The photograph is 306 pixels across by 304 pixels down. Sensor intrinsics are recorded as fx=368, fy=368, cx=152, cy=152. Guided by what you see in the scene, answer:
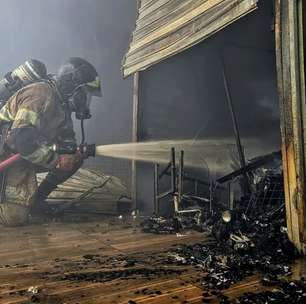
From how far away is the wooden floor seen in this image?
8.68ft

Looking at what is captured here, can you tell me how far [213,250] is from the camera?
381 cm

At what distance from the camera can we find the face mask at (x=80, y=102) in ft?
22.4

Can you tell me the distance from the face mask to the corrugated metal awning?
870 millimetres

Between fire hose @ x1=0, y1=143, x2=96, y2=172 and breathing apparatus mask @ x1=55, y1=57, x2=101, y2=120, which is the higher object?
breathing apparatus mask @ x1=55, y1=57, x2=101, y2=120

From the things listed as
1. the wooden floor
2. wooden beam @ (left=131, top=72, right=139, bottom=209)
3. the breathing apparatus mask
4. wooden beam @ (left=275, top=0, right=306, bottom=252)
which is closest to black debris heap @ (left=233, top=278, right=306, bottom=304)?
the wooden floor

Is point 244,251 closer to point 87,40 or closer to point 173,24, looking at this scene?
point 173,24

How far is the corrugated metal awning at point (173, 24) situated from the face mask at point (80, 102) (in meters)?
0.87

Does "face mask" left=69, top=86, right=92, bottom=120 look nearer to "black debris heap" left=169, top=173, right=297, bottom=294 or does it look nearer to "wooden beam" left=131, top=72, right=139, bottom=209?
"wooden beam" left=131, top=72, right=139, bottom=209

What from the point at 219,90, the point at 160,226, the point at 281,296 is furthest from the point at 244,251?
the point at 219,90

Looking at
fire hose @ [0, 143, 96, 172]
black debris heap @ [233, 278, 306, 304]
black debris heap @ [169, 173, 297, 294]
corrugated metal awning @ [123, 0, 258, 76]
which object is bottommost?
black debris heap @ [233, 278, 306, 304]

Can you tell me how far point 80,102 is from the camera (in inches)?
269

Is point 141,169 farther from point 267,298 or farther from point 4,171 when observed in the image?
point 267,298

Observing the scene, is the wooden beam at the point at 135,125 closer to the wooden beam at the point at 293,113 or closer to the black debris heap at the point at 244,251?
the black debris heap at the point at 244,251

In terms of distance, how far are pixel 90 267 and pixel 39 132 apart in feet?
11.6
